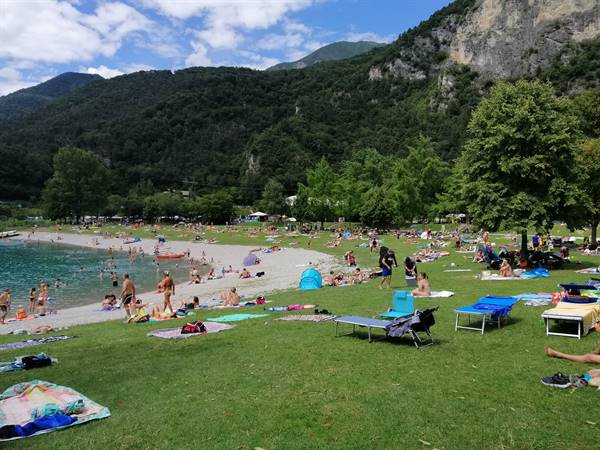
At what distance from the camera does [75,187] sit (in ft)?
370

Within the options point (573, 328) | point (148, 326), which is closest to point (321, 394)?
point (573, 328)

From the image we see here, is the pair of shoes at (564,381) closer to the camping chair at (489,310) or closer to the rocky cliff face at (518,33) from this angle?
the camping chair at (489,310)

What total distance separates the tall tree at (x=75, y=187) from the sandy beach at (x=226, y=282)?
62.3 metres

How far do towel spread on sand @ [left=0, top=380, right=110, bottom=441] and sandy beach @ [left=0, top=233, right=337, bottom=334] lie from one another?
11173mm

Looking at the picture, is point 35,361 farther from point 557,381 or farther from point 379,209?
point 379,209

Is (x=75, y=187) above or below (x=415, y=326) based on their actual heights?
above

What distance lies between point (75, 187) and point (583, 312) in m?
120

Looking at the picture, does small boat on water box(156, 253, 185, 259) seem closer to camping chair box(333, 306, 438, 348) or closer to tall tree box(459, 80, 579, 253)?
tall tree box(459, 80, 579, 253)

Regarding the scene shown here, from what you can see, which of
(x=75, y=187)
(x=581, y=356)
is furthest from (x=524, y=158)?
(x=75, y=187)

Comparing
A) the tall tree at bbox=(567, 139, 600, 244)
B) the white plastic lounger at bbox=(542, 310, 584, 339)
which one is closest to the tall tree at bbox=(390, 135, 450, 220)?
the tall tree at bbox=(567, 139, 600, 244)

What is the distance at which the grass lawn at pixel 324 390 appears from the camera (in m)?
5.70

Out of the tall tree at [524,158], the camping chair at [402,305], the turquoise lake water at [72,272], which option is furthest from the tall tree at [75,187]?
the camping chair at [402,305]

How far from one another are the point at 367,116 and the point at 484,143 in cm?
14029

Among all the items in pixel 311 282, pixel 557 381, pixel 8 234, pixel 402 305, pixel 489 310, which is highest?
pixel 489 310
